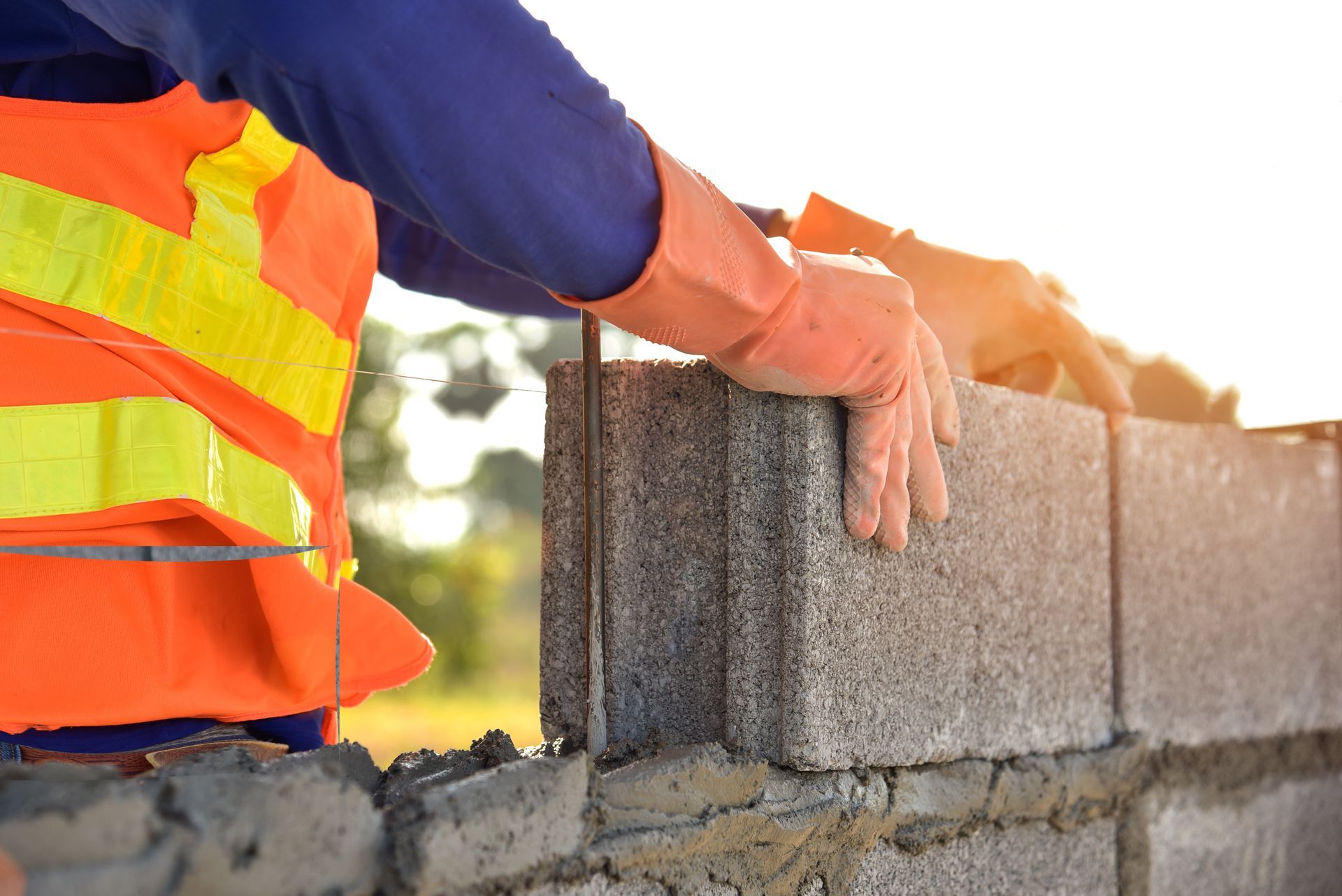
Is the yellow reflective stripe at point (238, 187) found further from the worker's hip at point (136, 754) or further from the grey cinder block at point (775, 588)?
the worker's hip at point (136, 754)

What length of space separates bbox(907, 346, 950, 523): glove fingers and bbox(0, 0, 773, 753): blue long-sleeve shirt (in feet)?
1.84

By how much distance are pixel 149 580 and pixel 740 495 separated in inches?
31.0

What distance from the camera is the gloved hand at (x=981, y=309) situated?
214cm

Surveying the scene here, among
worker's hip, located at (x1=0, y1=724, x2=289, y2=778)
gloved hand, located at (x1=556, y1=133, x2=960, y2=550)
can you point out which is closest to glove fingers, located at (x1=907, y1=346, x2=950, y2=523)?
gloved hand, located at (x1=556, y1=133, x2=960, y2=550)

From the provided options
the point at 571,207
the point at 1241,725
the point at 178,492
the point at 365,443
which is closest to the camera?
the point at 571,207

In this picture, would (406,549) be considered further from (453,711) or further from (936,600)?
(936,600)

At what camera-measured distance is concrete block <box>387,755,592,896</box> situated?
1138 millimetres

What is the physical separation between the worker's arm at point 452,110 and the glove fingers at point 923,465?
56 cm

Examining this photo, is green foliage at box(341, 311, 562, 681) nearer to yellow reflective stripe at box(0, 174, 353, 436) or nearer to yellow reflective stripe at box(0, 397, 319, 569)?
yellow reflective stripe at box(0, 174, 353, 436)

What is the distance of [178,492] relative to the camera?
132cm

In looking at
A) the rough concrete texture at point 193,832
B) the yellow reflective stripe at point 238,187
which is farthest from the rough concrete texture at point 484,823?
the yellow reflective stripe at point 238,187

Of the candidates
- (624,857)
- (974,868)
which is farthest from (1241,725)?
(624,857)

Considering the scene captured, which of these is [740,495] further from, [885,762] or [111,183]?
[111,183]

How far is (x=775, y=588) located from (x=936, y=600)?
13.7 inches
